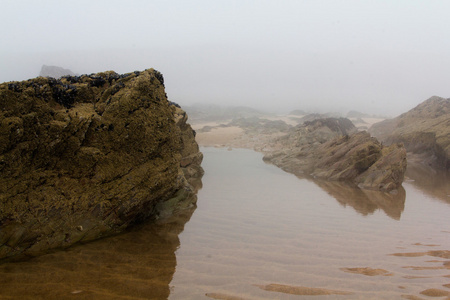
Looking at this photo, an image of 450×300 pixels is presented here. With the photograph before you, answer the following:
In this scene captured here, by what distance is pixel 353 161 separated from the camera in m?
11.7

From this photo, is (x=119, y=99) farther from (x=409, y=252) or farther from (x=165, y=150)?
(x=409, y=252)

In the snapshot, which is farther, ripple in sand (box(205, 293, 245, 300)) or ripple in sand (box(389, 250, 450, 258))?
ripple in sand (box(389, 250, 450, 258))

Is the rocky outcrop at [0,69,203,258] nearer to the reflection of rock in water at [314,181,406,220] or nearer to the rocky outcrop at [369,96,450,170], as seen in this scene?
the reflection of rock in water at [314,181,406,220]

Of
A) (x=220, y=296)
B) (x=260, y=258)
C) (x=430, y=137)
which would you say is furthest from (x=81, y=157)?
(x=430, y=137)

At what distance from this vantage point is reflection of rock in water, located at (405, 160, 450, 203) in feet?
32.1

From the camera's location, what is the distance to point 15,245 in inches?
168

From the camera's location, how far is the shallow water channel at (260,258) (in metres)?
3.57

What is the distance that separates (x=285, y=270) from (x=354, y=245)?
5.52ft

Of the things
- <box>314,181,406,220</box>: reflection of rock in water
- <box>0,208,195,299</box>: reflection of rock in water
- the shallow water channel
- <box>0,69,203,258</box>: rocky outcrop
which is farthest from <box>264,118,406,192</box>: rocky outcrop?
Answer: <box>0,208,195,299</box>: reflection of rock in water

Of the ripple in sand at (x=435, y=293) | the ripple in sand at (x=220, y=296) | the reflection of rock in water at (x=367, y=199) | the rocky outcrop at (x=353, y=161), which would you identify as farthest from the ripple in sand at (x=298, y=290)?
the rocky outcrop at (x=353, y=161)

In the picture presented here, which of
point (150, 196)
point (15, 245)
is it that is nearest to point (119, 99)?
point (150, 196)

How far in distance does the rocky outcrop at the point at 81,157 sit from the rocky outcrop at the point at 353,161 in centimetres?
773

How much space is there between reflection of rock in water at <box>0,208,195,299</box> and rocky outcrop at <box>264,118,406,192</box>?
829 cm

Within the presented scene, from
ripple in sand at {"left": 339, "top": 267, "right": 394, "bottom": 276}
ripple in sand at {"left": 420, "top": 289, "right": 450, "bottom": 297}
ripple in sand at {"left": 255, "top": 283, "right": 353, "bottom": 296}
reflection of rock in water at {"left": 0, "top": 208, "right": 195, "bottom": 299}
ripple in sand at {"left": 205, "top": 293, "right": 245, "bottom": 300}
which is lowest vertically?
reflection of rock in water at {"left": 0, "top": 208, "right": 195, "bottom": 299}
